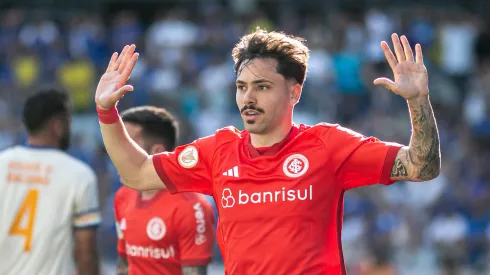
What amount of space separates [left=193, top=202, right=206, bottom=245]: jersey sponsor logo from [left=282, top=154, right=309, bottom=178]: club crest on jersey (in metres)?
1.40

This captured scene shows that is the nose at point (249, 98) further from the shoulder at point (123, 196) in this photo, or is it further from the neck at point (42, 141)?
the neck at point (42, 141)

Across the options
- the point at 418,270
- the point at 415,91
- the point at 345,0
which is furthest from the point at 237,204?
the point at 345,0

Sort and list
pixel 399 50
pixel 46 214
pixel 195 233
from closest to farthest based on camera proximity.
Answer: pixel 399 50
pixel 195 233
pixel 46 214

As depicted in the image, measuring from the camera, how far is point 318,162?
5438 mm

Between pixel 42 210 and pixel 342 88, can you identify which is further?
pixel 342 88

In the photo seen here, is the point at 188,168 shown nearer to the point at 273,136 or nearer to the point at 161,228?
the point at 273,136

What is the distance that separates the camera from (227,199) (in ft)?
18.1

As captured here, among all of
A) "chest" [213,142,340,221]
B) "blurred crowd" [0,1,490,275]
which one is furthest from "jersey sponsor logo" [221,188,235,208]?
"blurred crowd" [0,1,490,275]

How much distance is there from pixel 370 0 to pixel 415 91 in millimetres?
14713

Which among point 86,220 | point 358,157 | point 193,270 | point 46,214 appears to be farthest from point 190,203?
point 358,157

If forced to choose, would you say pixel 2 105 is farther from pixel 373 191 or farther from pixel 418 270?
pixel 418 270

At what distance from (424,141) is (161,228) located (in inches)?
90.7

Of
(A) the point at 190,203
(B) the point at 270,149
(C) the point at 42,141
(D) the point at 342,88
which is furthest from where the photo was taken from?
(D) the point at 342,88

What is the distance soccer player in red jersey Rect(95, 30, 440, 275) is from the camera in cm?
523
